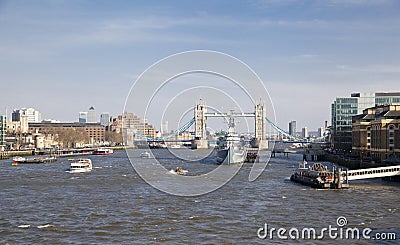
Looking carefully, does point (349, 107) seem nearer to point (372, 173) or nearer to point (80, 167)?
point (372, 173)

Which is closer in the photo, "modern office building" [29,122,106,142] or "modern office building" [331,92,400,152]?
"modern office building" [331,92,400,152]

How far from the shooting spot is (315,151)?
4001 inches

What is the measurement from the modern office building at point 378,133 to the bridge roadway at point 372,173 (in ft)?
34.9

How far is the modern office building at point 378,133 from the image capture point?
189ft

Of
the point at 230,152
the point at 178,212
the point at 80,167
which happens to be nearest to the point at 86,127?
the point at 230,152

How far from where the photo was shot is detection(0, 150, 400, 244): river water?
75.9 feet

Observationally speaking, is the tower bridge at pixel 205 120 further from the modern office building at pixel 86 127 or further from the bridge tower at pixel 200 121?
the modern office building at pixel 86 127

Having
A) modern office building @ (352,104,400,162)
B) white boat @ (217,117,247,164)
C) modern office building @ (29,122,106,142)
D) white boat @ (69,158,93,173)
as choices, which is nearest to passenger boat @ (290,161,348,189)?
modern office building @ (352,104,400,162)

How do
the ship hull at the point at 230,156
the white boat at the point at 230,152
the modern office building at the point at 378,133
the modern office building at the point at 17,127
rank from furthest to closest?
the modern office building at the point at 17,127 < the white boat at the point at 230,152 < the ship hull at the point at 230,156 < the modern office building at the point at 378,133

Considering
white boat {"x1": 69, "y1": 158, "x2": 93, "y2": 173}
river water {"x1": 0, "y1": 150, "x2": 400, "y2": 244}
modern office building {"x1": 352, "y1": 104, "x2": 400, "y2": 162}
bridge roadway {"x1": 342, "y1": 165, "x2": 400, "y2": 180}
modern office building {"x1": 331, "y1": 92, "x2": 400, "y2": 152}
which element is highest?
modern office building {"x1": 331, "y1": 92, "x2": 400, "y2": 152}

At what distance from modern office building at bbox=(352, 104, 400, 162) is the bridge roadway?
419 inches

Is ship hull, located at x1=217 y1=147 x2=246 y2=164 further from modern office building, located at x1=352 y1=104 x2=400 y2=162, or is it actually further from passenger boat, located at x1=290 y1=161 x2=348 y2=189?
passenger boat, located at x1=290 y1=161 x2=348 y2=189

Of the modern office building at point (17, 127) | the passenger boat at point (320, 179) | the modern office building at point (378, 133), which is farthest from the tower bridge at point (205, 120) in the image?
the passenger boat at point (320, 179)

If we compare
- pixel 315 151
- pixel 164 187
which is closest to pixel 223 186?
pixel 164 187
